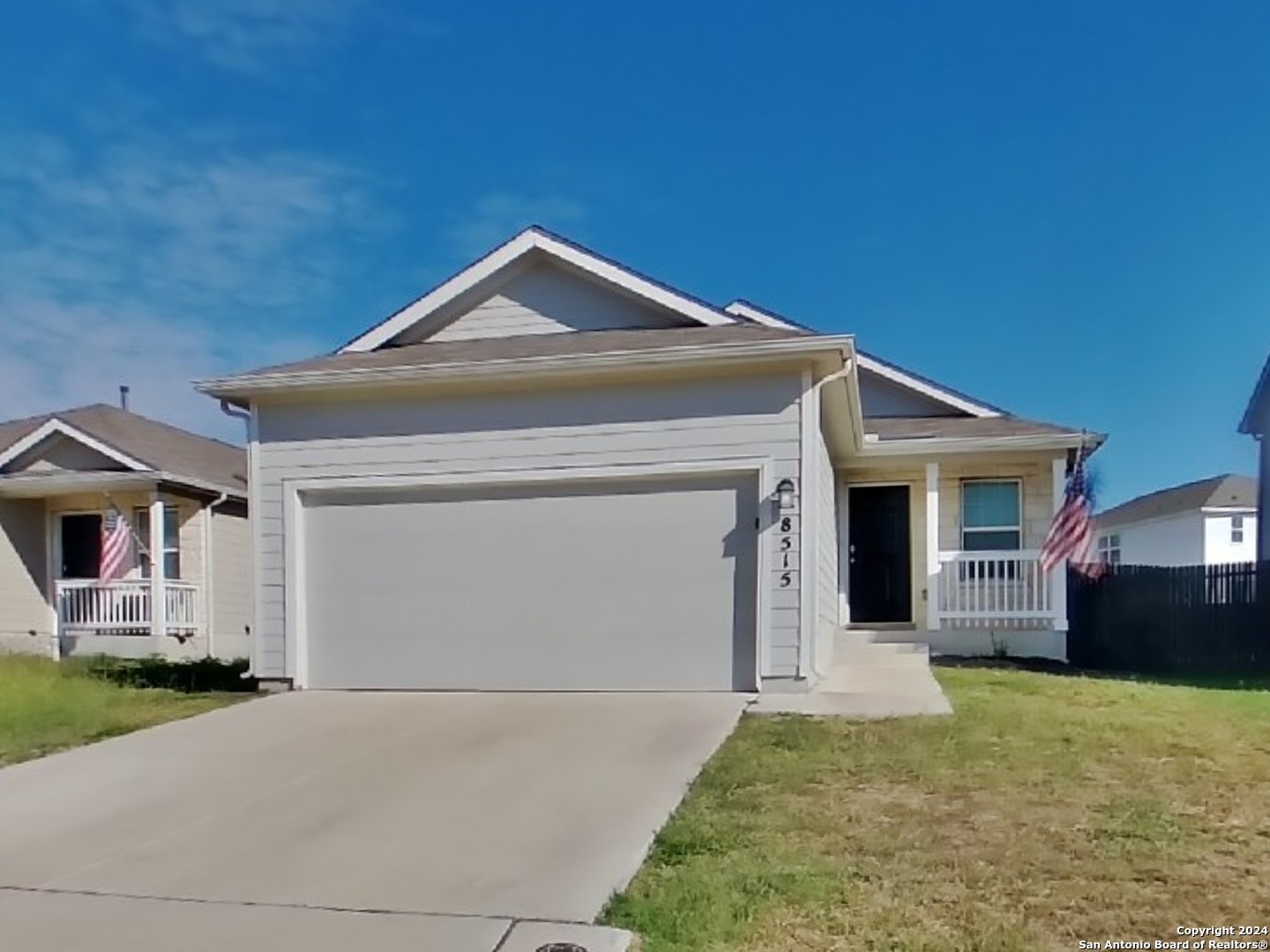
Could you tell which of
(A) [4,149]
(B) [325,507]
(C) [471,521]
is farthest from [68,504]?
(C) [471,521]

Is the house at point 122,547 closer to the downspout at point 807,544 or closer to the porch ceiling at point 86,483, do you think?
the porch ceiling at point 86,483

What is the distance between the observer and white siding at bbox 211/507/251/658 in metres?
15.8

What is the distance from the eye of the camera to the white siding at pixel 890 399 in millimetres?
14219

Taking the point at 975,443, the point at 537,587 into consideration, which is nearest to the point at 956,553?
the point at 975,443

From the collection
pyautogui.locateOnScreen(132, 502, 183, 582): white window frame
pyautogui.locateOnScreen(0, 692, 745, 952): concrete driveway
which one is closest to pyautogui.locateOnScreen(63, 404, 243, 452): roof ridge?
pyautogui.locateOnScreen(132, 502, 183, 582): white window frame

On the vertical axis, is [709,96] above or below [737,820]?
above

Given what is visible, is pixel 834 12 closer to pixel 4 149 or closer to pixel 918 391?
pixel 918 391

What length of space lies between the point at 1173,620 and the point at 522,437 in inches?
401

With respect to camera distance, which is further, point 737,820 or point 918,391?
point 918,391

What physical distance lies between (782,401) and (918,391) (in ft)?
22.7

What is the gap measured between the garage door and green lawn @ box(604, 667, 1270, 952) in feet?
5.06

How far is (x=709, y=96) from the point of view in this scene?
13156mm

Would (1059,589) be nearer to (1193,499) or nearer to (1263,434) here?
(1263,434)

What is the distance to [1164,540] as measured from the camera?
1267 inches
